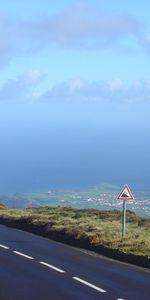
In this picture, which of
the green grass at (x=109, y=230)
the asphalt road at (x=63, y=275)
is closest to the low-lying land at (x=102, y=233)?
the green grass at (x=109, y=230)

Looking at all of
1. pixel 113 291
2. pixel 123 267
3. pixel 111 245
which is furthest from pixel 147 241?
pixel 113 291

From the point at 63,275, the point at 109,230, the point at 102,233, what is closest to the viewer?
the point at 63,275

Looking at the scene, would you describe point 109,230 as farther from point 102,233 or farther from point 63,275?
point 63,275

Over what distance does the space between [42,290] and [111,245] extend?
22.9 feet

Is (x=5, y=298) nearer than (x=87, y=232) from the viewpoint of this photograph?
Yes

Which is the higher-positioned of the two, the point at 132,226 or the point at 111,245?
the point at 132,226

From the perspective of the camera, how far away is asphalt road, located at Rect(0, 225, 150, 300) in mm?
14023

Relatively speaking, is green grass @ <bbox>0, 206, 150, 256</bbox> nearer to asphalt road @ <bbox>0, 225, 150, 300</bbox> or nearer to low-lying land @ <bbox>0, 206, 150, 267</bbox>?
low-lying land @ <bbox>0, 206, 150, 267</bbox>

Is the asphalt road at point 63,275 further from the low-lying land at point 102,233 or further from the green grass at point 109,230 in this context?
the green grass at point 109,230

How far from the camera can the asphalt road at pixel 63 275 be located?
1402cm

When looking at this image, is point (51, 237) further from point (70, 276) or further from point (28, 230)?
point (70, 276)

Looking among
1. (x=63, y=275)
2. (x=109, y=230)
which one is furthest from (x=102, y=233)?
(x=63, y=275)

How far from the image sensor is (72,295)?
45.8 feet

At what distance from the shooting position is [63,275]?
16.4m
